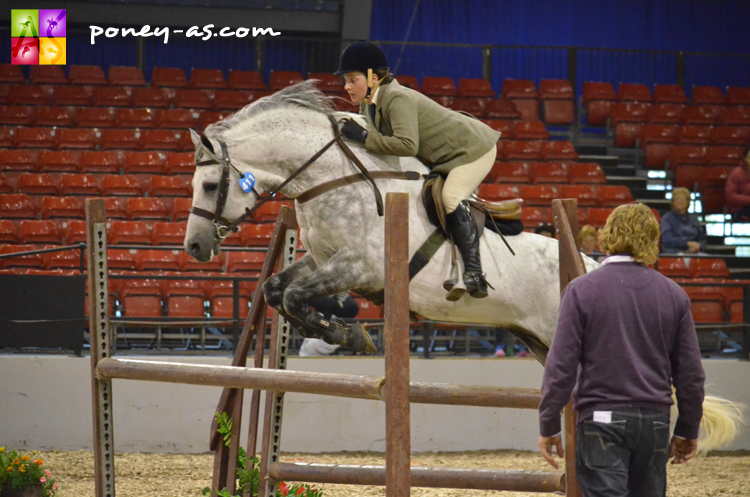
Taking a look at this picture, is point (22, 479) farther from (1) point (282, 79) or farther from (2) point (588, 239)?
(1) point (282, 79)

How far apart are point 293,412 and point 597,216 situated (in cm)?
370

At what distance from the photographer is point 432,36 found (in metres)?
13.0

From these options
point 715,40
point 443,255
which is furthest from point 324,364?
point 715,40

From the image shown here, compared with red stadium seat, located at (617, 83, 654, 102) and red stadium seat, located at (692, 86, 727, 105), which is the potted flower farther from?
red stadium seat, located at (692, 86, 727, 105)

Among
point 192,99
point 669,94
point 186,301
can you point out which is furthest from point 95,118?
point 669,94

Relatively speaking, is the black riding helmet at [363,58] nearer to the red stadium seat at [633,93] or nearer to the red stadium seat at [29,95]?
the red stadium seat at [29,95]

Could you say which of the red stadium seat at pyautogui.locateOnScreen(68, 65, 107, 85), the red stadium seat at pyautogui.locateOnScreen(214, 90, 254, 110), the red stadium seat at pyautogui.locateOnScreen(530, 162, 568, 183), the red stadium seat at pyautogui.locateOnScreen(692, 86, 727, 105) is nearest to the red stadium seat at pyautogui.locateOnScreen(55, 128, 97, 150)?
the red stadium seat at pyautogui.locateOnScreen(68, 65, 107, 85)

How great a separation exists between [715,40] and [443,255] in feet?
38.2

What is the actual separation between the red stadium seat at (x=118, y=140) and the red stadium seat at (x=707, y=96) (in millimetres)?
7365

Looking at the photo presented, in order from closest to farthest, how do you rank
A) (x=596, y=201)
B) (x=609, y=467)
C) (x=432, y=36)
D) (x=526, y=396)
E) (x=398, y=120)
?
1. (x=609, y=467)
2. (x=526, y=396)
3. (x=398, y=120)
4. (x=596, y=201)
5. (x=432, y=36)

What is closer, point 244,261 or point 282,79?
point 244,261

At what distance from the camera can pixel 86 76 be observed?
10.6 m

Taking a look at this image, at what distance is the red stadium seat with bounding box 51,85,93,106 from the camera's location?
10086 millimetres

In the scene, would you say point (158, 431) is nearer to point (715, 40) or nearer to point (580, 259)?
point (580, 259)
